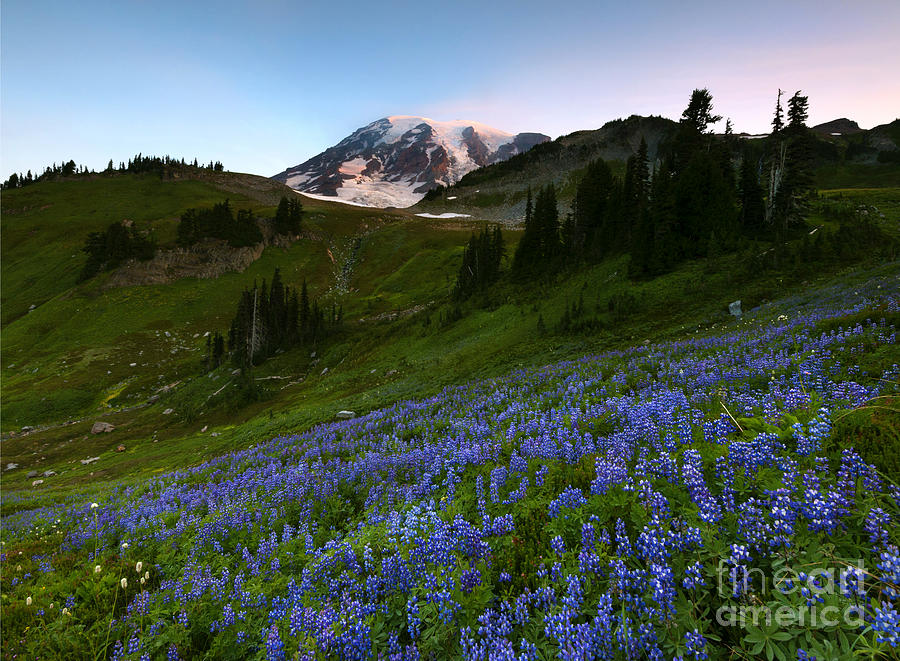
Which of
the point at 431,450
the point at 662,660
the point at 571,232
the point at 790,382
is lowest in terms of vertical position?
the point at 431,450

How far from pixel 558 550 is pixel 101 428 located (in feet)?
182

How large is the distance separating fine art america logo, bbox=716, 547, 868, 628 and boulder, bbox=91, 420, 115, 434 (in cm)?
5593

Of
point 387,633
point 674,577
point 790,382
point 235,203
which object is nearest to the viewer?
point 674,577

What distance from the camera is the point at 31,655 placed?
4398 mm

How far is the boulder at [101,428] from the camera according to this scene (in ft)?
132

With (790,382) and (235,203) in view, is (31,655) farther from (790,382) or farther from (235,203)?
(235,203)

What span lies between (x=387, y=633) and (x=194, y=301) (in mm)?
99807

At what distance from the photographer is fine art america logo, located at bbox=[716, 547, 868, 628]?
2.34 metres

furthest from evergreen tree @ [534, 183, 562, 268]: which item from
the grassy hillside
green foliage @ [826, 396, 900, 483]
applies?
green foliage @ [826, 396, 900, 483]

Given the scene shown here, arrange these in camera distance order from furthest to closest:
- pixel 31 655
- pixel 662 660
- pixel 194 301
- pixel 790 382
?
pixel 194 301 < pixel 790 382 < pixel 31 655 < pixel 662 660

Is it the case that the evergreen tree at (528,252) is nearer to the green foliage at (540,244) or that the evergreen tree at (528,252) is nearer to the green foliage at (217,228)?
the green foliage at (540,244)

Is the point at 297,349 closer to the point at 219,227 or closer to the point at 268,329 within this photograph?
the point at 268,329

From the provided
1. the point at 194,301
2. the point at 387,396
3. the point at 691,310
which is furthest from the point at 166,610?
the point at 194,301

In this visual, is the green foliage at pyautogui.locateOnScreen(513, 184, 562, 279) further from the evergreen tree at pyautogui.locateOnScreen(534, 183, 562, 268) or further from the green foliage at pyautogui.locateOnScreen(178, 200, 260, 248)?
the green foliage at pyautogui.locateOnScreen(178, 200, 260, 248)
